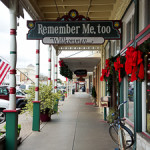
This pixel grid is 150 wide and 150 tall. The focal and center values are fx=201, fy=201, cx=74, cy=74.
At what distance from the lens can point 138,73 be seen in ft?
13.0

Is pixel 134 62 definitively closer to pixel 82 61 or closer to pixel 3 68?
pixel 3 68

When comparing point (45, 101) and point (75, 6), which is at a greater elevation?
point (75, 6)

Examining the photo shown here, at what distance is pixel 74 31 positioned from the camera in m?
5.05

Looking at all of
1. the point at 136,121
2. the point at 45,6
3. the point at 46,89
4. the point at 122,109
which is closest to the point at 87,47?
the point at 46,89

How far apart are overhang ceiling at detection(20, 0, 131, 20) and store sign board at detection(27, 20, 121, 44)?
919 mm

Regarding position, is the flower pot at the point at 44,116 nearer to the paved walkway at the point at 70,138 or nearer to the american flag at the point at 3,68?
the paved walkway at the point at 70,138

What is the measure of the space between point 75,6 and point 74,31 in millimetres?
2529

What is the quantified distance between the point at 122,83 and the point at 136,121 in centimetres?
199

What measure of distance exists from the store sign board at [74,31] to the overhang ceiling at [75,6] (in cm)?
92

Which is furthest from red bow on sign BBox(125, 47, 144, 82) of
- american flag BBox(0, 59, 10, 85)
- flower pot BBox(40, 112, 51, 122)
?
flower pot BBox(40, 112, 51, 122)

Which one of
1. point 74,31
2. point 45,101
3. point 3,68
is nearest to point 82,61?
point 45,101

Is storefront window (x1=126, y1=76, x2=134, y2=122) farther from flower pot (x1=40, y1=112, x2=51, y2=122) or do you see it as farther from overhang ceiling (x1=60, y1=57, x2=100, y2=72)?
overhang ceiling (x1=60, y1=57, x2=100, y2=72)

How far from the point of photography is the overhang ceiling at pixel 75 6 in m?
6.06

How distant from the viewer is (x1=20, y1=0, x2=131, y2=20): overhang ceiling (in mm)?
6057
